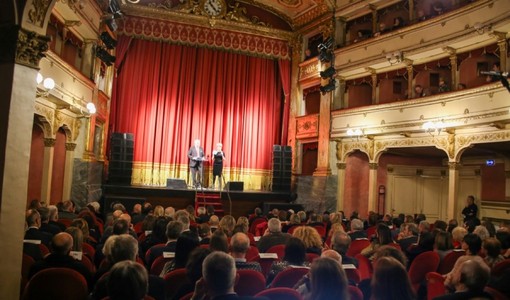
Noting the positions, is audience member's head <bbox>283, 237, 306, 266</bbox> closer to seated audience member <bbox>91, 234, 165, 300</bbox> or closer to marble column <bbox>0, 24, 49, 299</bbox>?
seated audience member <bbox>91, 234, 165, 300</bbox>

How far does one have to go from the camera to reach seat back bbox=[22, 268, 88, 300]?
3666 mm

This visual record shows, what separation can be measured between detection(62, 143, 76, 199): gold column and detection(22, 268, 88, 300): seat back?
33.1 feet

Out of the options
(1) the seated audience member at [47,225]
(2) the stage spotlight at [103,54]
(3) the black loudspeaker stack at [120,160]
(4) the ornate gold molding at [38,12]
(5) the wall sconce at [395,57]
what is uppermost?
(5) the wall sconce at [395,57]

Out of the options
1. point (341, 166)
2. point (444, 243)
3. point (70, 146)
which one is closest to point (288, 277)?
point (444, 243)

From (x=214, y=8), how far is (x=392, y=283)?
17007 millimetres

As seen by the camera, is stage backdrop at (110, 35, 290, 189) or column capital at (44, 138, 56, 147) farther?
stage backdrop at (110, 35, 290, 189)

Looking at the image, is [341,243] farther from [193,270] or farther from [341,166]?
[341,166]

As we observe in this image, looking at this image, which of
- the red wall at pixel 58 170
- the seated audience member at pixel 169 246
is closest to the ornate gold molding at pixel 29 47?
the seated audience member at pixel 169 246

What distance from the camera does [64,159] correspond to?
1371 centimetres

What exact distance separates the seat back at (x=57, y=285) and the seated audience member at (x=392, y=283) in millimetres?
2256

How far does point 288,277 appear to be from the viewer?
4270 millimetres

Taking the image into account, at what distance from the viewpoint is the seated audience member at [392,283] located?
2.92 meters

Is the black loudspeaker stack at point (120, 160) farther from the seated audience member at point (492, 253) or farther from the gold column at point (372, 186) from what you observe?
the seated audience member at point (492, 253)

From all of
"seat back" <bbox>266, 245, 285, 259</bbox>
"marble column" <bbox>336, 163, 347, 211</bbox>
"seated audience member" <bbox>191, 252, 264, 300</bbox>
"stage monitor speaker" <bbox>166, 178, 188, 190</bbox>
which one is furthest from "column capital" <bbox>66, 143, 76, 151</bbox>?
"seated audience member" <bbox>191, 252, 264, 300</bbox>
